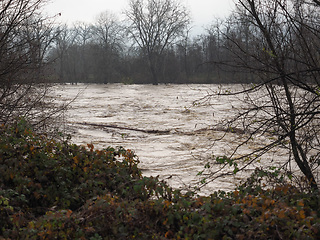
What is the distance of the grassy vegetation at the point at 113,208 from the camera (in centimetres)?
376

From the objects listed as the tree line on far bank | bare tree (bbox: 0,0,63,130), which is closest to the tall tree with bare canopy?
bare tree (bbox: 0,0,63,130)

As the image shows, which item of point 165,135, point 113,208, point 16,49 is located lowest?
point 165,135

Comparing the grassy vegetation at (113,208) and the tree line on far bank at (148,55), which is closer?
the grassy vegetation at (113,208)

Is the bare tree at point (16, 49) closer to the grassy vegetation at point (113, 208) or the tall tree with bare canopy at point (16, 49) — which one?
the tall tree with bare canopy at point (16, 49)

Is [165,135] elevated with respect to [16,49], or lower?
lower

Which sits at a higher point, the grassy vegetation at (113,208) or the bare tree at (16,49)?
the bare tree at (16,49)

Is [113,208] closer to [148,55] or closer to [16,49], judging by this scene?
[16,49]

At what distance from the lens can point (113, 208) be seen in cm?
430

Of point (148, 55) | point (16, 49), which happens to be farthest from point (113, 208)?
point (148, 55)

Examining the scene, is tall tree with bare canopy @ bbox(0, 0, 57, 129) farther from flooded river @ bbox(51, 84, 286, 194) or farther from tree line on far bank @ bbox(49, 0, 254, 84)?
tree line on far bank @ bbox(49, 0, 254, 84)

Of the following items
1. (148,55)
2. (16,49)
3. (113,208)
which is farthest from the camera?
(148,55)

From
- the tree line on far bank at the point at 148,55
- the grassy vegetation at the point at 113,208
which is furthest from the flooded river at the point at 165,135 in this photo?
the tree line on far bank at the point at 148,55

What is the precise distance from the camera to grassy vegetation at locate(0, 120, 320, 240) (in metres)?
3.76

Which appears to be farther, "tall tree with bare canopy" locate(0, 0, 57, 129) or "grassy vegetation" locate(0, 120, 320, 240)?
"tall tree with bare canopy" locate(0, 0, 57, 129)
